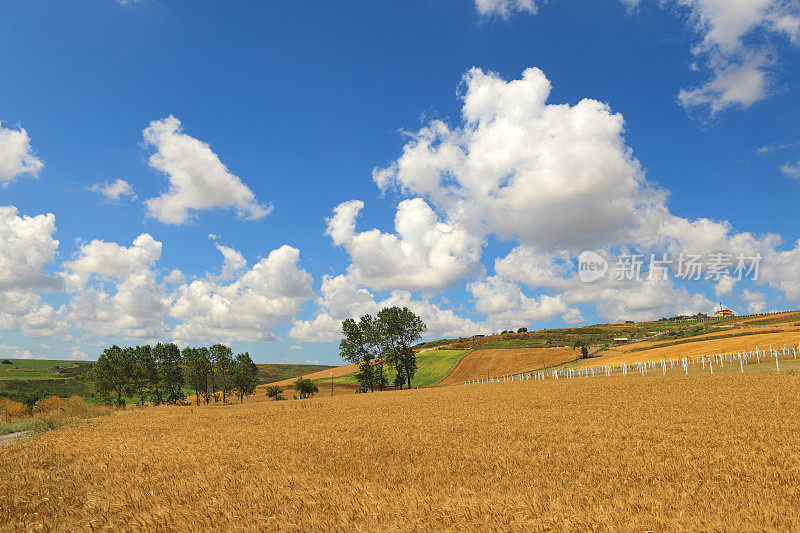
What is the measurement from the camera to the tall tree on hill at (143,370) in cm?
8269

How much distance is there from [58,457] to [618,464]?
46.5 feet

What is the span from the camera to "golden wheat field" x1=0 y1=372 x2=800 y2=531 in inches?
203

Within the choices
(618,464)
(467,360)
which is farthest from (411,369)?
(618,464)

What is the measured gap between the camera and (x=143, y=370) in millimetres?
85125

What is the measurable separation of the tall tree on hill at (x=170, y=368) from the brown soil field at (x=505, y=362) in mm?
57361

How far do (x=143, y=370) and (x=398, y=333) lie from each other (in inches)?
2000

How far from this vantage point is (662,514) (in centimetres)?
509

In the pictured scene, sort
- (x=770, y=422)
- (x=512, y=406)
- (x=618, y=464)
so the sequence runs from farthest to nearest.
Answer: (x=512, y=406)
(x=770, y=422)
(x=618, y=464)

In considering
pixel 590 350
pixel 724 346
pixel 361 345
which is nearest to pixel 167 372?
pixel 361 345

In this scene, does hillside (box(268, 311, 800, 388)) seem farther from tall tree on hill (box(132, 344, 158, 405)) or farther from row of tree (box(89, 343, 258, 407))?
tall tree on hill (box(132, 344, 158, 405))

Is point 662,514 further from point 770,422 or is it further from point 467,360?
point 467,360

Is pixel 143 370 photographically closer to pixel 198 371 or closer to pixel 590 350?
pixel 198 371

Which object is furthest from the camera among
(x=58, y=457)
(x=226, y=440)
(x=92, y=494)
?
(x=226, y=440)

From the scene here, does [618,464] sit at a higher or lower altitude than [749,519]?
lower
